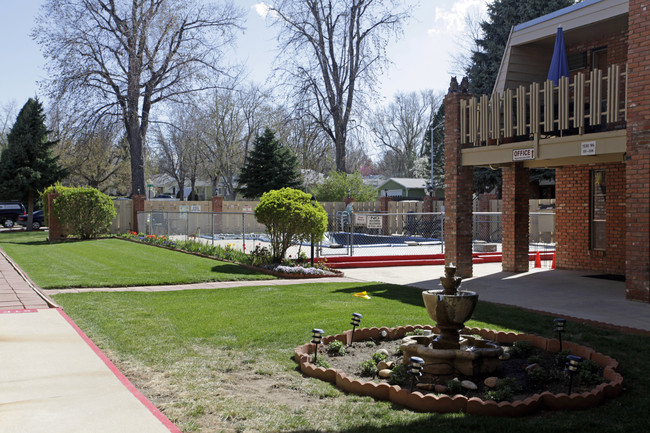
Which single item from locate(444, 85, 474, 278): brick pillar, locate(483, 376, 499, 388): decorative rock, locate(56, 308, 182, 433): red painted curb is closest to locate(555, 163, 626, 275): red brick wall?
locate(444, 85, 474, 278): brick pillar

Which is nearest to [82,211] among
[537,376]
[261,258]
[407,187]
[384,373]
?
[261,258]

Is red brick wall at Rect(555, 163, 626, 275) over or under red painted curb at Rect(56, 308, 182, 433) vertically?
over

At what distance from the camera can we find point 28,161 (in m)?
39.2

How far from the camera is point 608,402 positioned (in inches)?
200

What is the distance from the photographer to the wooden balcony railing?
11.0 m

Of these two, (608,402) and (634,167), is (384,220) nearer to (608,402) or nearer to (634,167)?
(634,167)

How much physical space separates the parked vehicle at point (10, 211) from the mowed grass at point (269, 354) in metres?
37.7

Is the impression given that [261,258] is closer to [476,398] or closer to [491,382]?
[491,382]

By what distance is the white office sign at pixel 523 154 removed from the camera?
12.4 metres

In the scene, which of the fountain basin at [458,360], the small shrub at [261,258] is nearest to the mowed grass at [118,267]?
the small shrub at [261,258]

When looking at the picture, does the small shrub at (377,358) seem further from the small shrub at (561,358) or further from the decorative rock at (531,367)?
the small shrub at (561,358)

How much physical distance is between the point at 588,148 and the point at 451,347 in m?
6.89

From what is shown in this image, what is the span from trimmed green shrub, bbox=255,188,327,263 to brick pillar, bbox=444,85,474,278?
148 inches

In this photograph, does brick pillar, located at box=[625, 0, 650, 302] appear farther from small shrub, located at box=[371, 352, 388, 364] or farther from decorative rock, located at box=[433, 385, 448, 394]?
decorative rock, located at box=[433, 385, 448, 394]
